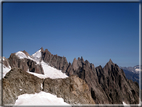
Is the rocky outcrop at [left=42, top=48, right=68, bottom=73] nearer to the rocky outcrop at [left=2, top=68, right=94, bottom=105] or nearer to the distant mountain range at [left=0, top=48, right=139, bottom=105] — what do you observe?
the distant mountain range at [left=0, top=48, right=139, bottom=105]

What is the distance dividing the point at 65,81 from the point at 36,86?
7469mm

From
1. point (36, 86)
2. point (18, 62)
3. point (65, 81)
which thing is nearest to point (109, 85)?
point (18, 62)

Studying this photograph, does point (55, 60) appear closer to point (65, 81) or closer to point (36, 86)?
point (65, 81)

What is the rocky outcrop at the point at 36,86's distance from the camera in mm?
20547

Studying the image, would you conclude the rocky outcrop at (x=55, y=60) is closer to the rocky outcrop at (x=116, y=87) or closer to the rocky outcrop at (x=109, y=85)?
the rocky outcrop at (x=109, y=85)

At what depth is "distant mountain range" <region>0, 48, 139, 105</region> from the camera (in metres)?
24.1

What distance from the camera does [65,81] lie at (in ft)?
105

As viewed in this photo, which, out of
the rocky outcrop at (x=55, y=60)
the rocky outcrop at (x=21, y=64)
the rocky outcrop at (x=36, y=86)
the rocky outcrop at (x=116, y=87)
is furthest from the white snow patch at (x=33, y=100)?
the rocky outcrop at (x=55, y=60)

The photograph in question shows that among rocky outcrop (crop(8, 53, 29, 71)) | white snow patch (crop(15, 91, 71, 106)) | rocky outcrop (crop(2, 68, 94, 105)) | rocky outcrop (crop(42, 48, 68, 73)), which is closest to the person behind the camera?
white snow patch (crop(15, 91, 71, 106))

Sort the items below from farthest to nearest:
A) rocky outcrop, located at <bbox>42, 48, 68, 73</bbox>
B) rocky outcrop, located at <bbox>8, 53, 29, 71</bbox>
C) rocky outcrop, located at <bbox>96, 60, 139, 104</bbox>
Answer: rocky outcrop, located at <bbox>42, 48, 68, 73</bbox> → rocky outcrop, located at <bbox>96, 60, 139, 104</bbox> → rocky outcrop, located at <bbox>8, 53, 29, 71</bbox>

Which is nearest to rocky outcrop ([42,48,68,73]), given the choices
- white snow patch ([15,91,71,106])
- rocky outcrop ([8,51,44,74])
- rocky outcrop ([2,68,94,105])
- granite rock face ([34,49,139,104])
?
granite rock face ([34,49,139,104])

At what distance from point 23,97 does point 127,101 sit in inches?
3772

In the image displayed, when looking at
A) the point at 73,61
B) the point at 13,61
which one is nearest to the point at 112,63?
the point at 73,61

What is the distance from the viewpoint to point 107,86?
109875 mm
